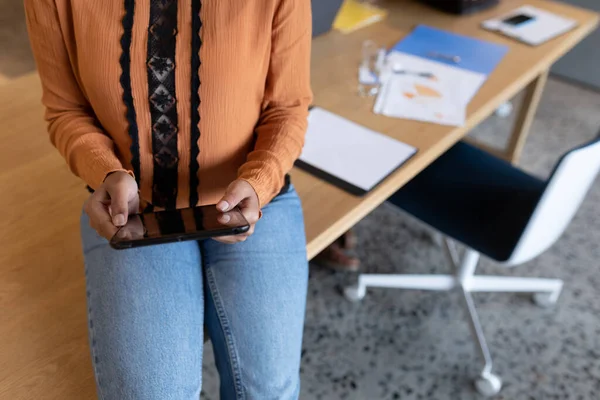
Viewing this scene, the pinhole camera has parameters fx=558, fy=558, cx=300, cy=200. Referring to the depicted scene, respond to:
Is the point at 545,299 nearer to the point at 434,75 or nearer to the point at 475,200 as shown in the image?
the point at 475,200

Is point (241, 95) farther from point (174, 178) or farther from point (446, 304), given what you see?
point (446, 304)

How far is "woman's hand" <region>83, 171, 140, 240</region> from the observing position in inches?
32.4

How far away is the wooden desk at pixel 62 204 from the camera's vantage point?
85 cm

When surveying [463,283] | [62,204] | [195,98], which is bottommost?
[463,283]

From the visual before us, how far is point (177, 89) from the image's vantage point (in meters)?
0.86

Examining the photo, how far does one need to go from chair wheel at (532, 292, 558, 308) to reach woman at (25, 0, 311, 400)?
3.54 feet

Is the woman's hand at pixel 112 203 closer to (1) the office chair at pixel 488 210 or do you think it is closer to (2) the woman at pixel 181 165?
(2) the woman at pixel 181 165

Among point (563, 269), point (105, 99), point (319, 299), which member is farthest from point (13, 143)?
point (563, 269)

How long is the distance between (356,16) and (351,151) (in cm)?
71

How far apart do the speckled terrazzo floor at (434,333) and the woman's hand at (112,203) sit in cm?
78

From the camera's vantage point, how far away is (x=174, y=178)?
932 mm

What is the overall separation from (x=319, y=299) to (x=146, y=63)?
3.43ft

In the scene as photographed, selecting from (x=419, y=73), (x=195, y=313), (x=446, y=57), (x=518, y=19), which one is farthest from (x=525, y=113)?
(x=195, y=313)

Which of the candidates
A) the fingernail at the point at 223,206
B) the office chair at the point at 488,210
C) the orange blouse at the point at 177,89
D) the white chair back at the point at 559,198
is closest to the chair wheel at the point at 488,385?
the office chair at the point at 488,210
